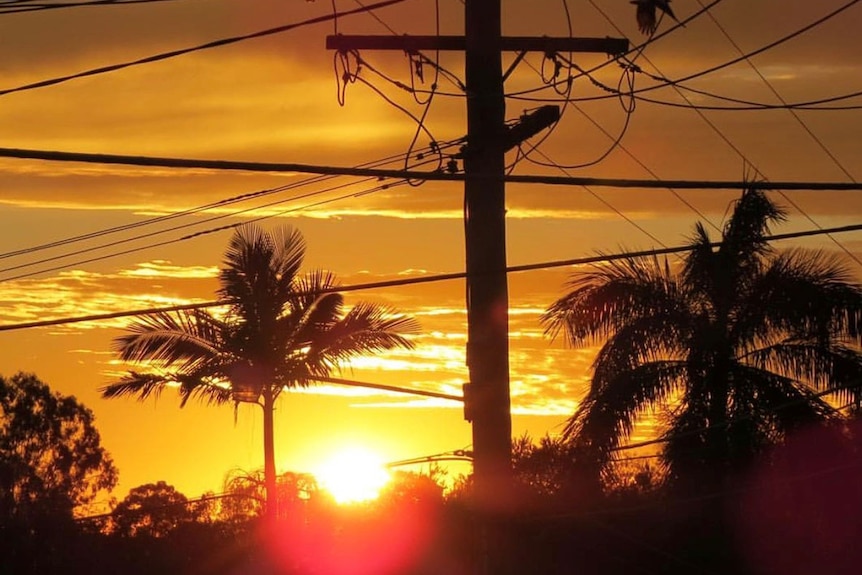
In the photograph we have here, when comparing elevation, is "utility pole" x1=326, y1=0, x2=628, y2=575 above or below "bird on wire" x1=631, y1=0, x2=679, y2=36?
below

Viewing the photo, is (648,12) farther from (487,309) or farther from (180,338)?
(180,338)

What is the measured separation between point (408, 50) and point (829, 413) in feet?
38.7

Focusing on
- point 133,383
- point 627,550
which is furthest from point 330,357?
point 627,550

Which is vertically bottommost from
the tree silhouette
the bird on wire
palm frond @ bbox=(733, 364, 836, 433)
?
the tree silhouette

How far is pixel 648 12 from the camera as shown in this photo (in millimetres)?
15922

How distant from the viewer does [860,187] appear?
13.6 m

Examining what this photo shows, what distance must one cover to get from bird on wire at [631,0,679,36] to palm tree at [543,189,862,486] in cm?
938

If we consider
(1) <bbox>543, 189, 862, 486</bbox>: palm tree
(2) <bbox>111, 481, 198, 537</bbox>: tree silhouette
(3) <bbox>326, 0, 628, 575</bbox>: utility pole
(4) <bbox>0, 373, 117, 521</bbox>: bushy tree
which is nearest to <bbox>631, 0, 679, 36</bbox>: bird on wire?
(3) <bbox>326, 0, 628, 575</bbox>: utility pole

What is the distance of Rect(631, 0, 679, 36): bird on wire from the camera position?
1590 cm

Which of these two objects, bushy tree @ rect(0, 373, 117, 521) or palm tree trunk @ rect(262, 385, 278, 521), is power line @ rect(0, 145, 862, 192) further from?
bushy tree @ rect(0, 373, 117, 521)

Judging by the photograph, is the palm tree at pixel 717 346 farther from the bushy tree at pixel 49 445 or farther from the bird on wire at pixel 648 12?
the bushy tree at pixel 49 445

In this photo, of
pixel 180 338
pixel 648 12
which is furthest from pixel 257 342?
pixel 648 12

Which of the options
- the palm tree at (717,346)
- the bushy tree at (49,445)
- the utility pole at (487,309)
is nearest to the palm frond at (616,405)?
the palm tree at (717,346)

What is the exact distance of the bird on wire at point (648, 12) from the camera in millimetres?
Result: 15898
